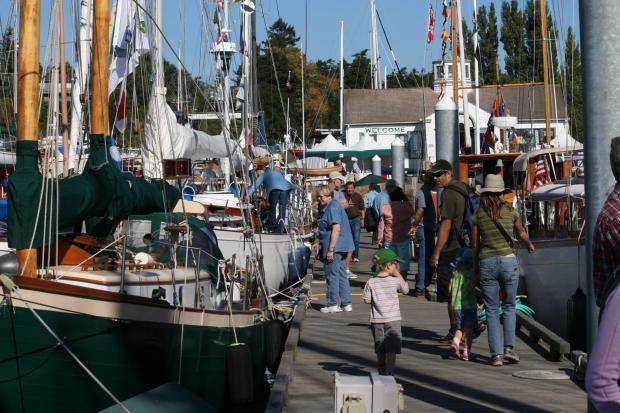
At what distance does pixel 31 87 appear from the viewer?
858cm

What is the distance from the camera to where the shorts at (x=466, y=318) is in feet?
34.2

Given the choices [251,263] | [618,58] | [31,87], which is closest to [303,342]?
[251,263]

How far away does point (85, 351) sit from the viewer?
25.7 feet

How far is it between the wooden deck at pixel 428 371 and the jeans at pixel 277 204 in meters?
5.12

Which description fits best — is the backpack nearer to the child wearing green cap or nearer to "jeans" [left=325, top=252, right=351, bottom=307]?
"jeans" [left=325, top=252, right=351, bottom=307]

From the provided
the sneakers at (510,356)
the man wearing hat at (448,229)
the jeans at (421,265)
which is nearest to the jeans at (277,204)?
the jeans at (421,265)

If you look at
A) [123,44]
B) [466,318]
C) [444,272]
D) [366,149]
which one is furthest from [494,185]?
[366,149]

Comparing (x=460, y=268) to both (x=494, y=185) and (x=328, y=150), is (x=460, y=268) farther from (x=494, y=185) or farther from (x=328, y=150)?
(x=328, y=150)

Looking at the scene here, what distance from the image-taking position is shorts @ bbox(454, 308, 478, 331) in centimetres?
1044

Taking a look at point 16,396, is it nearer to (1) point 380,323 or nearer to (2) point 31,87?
(2) point 31,87

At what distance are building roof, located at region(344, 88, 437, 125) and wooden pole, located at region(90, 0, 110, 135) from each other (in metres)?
72.8

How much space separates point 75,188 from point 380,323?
284 cm

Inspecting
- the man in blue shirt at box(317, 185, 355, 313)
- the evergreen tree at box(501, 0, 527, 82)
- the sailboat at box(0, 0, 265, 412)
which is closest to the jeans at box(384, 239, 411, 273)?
the man in blue shirt at box(317, 185, 355, 313)

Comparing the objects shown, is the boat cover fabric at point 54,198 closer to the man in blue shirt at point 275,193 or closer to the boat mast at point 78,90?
the boat mast at point 78,90
